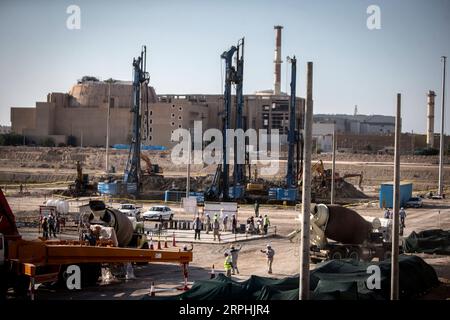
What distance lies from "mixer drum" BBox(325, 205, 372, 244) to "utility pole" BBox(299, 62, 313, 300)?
9966 mm

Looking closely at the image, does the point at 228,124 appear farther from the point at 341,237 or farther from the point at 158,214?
the point at 341,237

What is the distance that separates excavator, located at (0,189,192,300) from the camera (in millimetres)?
15570

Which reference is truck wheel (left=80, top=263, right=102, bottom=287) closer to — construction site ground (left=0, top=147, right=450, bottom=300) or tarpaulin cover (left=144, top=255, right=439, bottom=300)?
construction site ground (left=0, top=147, right=450, bottom=300)

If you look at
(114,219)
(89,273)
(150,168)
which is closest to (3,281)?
(89,273)

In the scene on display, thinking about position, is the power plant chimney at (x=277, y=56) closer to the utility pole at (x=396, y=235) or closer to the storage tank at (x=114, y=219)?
the storage tank at (x=114, y=219)

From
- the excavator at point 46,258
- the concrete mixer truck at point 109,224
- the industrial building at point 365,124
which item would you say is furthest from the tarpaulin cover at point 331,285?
the industrial building at point 365,124

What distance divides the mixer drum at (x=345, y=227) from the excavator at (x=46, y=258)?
5.36m

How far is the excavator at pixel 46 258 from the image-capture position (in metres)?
15.6

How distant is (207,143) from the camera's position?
334 ft

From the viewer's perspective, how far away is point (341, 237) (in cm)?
2227

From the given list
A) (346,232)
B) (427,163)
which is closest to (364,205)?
(346,232)

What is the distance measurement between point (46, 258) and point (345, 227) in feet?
32.2
